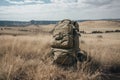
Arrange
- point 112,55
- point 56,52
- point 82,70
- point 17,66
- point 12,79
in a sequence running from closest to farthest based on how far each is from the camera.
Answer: point 12,79 < point 17,66 < point 82,70 < point 56,52 < point 112,55

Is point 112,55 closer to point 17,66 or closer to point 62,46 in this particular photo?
point 62,46

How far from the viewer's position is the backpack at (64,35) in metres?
10.6

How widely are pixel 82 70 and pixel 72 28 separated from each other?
9.02 ft

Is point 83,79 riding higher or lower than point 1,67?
lower

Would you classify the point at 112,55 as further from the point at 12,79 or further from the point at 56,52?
the point at 12,79

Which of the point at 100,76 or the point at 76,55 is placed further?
the point at 76,55

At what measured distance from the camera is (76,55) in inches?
420

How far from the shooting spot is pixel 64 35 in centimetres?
1076

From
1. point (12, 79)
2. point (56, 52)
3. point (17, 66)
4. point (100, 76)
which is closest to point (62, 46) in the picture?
point (56, 52)

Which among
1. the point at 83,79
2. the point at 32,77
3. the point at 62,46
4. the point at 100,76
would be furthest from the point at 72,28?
the point at 32,77

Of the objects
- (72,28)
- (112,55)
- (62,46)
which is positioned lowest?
(112,55)

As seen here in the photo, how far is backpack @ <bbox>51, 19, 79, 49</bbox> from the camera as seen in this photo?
10.6 m

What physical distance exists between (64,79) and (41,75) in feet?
3.15

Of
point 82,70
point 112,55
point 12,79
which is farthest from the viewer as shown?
point 112,55
